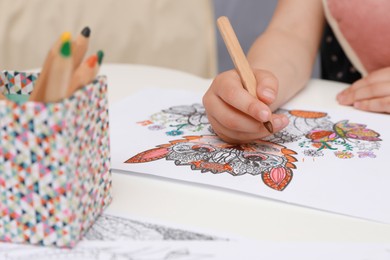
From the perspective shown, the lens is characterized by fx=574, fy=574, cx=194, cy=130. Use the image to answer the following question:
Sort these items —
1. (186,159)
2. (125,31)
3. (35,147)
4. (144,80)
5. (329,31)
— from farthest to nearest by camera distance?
(125,31) → (329,31) → (144,80) → (186,159) → (35,147)

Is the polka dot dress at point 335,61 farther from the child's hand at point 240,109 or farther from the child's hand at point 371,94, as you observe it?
the child's hand at point 240,109

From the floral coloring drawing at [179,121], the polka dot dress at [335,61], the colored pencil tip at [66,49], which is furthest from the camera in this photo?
the polka dot dress at [335,61]

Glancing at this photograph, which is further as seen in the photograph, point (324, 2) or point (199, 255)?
point (324, 2)

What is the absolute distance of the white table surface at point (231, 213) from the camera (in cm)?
39

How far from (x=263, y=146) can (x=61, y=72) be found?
243mm

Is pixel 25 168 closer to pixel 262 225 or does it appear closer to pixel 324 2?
pixel 262 225

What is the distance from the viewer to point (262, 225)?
15.9 inches

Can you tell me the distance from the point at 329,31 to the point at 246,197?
1.74ft

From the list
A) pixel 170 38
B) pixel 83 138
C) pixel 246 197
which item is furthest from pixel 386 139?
pixel 170 38

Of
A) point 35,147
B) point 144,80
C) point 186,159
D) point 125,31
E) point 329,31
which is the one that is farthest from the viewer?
point 125,31

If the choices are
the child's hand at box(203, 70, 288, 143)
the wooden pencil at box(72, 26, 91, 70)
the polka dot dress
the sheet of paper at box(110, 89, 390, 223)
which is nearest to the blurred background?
the polka dot dress

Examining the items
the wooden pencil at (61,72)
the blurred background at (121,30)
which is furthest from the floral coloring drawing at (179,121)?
the blurred background at (121,30)

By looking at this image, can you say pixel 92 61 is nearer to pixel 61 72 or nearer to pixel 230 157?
pixel 61 72

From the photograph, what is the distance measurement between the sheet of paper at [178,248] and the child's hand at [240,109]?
140 millimetres
